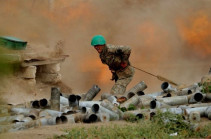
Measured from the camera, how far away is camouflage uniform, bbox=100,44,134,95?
13.2 m

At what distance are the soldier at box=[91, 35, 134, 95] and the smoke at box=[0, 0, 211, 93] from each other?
1056 cm

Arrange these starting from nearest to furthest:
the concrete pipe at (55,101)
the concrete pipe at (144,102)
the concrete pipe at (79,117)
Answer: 1. the concrete pipe at (79,117)
2. the concrete pipe at (55,101)
3. the concrete pipe at (144,102)

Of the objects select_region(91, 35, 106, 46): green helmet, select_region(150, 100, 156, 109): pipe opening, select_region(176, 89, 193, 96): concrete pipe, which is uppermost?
select_region(91, 35, 106, 46): green helmet

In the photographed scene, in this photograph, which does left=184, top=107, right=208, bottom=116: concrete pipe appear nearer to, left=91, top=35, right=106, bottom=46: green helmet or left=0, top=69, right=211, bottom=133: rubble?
left=0, top=69, right=211, bottom=133: rubble

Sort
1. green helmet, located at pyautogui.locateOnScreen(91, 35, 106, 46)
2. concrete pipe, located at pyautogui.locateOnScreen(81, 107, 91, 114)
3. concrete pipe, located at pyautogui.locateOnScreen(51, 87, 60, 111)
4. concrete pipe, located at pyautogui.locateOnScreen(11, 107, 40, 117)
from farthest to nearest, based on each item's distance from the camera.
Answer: green helmet, located at pyautogui.locateOnScreen(91, 35, 106, 46) < concrete pipe, located at pyautogui.locateOnScreen(51, 87, 60, 111) < concrete pipe, located at pyautogui.locateOnScreen(11, 107, 40, 117) < concrete pipe, located at pyautogui.locateOnScreen(81, 107, 91, 114)

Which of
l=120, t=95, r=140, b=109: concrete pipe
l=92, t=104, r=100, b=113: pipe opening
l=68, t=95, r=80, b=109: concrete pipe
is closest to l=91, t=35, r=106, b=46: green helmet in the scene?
l=120, t=95, r=140, b=109: concrete pipe

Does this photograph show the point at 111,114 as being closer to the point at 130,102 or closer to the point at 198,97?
the point at 130,102

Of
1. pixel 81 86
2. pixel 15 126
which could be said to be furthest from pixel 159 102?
pixel 81 86

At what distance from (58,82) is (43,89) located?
1.07m

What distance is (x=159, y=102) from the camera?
33.2 feet

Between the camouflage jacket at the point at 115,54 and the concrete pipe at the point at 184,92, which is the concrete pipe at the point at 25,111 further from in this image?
the camouflage jacket at the point at 115,54

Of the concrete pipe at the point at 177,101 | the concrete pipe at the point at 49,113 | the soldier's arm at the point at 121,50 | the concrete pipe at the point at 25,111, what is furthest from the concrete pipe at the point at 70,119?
the soldier's arm at the point at 121,50

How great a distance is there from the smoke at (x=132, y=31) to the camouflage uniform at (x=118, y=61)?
10.6m

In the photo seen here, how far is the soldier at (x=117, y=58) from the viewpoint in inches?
517
